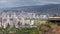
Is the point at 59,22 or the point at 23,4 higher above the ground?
the point at 23,4

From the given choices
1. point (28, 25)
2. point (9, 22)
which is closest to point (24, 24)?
point (28, 25)

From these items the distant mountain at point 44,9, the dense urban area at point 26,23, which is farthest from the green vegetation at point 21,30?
the distant mountain at point 44,9

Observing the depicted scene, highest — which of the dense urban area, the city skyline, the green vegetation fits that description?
the city skyline

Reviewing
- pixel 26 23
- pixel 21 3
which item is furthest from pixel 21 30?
pixel 21 3

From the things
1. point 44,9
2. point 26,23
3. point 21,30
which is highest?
point 44,9

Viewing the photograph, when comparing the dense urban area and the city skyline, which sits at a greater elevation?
the city skyline

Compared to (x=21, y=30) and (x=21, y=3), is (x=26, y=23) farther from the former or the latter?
(x=21, y=3)

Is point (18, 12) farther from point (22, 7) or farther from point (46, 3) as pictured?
point (46, 3)

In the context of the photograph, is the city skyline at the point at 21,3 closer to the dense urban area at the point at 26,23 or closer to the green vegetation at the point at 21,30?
the dense urban area at the point at 26,23

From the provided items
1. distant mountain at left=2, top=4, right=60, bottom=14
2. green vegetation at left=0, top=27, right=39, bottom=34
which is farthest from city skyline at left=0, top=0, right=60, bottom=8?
green vegetation at left=0, top=27, right=39, bottom=34

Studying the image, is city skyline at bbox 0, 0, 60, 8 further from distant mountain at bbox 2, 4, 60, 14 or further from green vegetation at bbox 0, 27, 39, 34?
green vegetation at bbox 0, 27, 39, 34
